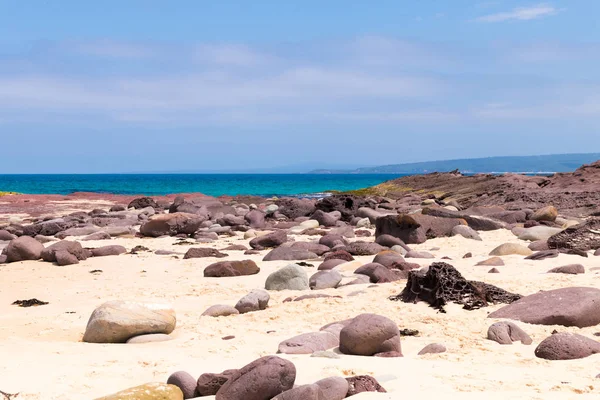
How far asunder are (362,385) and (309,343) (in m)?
1.25

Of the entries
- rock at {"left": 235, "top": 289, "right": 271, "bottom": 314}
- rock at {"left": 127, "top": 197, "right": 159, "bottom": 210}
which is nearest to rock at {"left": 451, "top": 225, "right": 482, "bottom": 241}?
rock at {"left": 235, "top": 289, "right": 271, "bottom": 314}

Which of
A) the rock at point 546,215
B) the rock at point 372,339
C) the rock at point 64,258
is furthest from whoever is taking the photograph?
the rock at point 546,215

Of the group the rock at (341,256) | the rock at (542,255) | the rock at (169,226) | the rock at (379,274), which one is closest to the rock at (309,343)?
the rock at (379,274)

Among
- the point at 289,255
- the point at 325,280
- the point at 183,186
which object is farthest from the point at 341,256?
the point at 183,186

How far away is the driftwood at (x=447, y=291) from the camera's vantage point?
6.59 m

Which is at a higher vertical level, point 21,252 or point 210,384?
point 210,384

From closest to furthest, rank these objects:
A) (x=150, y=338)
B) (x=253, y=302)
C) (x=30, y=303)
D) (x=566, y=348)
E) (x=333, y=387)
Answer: (x=333, y=387) < (x=566, y=348) < (x=150, y=338) < (x=253, y=302) < (x=30, y=303)

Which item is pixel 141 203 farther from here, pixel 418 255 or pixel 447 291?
pixel 447 291

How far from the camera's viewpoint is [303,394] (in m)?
3.69

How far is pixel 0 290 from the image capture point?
8922 millimetres

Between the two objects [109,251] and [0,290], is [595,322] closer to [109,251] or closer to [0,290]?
[0,290]

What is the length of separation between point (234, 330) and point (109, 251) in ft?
22.5

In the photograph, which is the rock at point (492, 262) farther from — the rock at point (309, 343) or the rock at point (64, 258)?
the rock at point (64, 258)

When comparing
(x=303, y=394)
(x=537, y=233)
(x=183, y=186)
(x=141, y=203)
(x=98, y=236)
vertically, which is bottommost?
(x=183, y=186)
